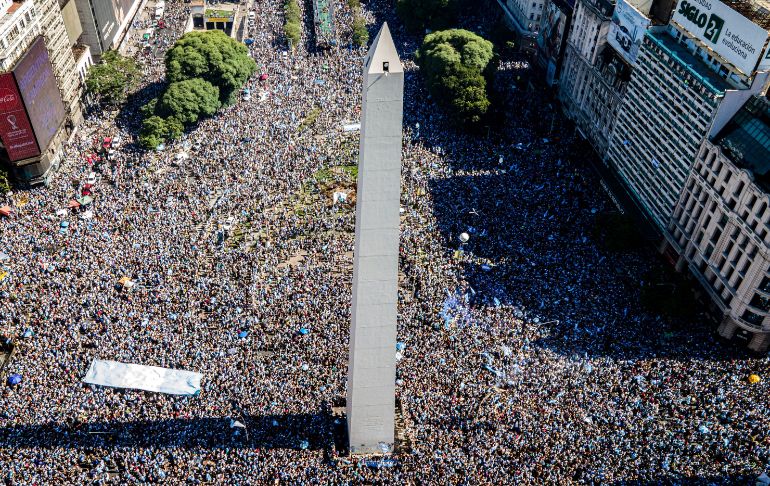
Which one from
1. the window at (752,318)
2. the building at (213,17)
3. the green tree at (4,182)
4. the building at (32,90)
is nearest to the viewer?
the window at (752,318)

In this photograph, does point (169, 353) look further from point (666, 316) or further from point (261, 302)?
point (666, 316)

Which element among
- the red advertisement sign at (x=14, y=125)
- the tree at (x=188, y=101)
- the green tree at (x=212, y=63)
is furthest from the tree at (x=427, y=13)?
the red advertisement sign at (x=14, y=125)

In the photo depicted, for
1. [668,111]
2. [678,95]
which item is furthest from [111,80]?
[678,95]

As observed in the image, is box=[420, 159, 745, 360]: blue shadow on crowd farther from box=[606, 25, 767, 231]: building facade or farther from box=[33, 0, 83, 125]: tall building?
box=[33, 0, 83, 125]: tall building

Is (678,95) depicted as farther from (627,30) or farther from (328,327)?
(328,327)

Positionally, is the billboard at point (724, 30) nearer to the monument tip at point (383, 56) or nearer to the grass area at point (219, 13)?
the monument tip at point (383, 56)

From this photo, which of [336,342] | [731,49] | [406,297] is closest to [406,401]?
[336,342]
